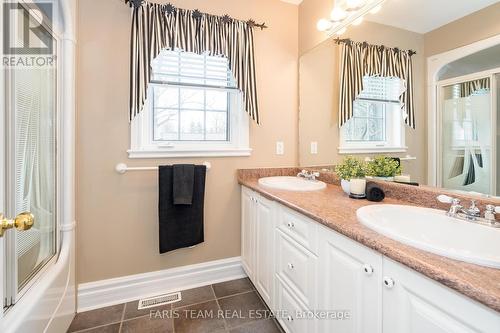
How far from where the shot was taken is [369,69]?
1.61 metres

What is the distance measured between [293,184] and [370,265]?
1.10 metres

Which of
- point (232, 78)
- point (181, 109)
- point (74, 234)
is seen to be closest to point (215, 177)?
point (181, 109)

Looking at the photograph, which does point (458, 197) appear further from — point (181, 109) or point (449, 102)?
point (181, 109)

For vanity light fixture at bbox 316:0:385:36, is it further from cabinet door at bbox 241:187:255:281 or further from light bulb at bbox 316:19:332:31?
cabinet door at bbox 241:187:255:281

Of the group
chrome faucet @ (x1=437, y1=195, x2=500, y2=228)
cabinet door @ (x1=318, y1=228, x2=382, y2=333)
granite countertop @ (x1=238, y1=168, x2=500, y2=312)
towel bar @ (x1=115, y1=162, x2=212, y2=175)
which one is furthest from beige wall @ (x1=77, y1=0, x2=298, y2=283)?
chrome faucet @ (x1=437, y1=195, x2=500, y2=228)

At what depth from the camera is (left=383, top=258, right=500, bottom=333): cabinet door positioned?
561mm

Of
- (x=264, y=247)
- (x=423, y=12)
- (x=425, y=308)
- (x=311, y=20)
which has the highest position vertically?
(x=311, y=20)

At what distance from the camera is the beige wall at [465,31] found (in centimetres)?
99

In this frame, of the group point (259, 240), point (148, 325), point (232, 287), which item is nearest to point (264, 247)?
point (259, 240)

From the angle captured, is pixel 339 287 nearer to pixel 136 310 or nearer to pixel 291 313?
pixel 291 313

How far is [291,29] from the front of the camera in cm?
226

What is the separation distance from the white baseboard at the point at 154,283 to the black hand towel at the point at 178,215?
0.79 feet

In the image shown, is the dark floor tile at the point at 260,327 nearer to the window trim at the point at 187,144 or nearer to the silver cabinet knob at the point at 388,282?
the silver cabinet knob at the point at 388,282

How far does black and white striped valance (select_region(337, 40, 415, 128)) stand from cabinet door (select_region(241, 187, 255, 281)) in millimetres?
897
